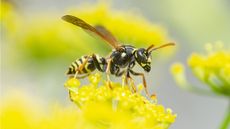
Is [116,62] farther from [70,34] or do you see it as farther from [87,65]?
[70,34]

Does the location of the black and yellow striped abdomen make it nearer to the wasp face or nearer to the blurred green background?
the wasp face

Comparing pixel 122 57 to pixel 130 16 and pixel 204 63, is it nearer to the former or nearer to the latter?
pixel 204 63

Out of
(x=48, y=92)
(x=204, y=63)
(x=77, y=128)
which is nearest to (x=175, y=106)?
(x=48, y=92)

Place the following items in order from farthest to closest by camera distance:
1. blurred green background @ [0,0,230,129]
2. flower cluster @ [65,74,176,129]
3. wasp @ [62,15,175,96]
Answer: blurred green background @ [0,0,230,129] → wasp @ [62,15,175,96] → flower cluster @ [65,74,176,129]

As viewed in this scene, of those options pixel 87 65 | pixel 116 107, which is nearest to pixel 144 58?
pixel 87 65

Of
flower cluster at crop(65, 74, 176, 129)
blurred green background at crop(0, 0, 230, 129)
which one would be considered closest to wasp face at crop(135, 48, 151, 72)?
flower cluster at crop(65, 74, 176, 129)
